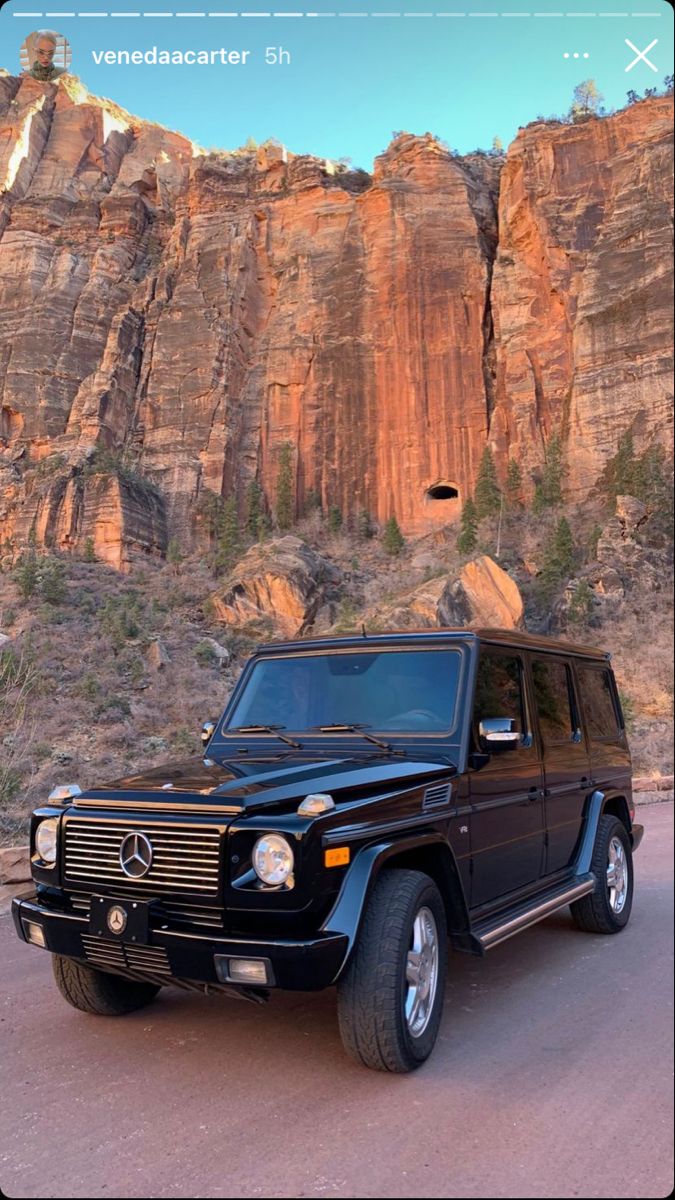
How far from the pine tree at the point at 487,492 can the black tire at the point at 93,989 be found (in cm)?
3751

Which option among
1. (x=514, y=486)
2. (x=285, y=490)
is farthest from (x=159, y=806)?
(x=285, y=490)

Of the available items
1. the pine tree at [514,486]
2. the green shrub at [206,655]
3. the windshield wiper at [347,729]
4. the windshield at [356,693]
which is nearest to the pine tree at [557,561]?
the pine tree at [514,486]

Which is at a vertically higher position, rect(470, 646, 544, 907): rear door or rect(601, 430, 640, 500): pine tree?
rect(601, 430, 640, 500): pine tree

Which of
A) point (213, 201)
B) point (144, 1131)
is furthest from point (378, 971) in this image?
point (213, 201)

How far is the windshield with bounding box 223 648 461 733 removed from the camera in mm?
4359

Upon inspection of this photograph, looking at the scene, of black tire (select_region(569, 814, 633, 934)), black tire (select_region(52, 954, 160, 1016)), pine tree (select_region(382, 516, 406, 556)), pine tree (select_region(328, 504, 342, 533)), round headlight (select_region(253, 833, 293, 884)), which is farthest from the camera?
pine tree (select_region(328, 504, 342, 533))

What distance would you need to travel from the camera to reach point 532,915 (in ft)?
13.6

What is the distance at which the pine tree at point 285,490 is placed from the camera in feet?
145

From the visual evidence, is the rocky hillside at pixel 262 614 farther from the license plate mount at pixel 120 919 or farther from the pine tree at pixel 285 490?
the license plate mount at pixel 120 919

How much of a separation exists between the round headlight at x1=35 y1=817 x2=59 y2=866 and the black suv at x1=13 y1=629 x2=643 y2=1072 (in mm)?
15

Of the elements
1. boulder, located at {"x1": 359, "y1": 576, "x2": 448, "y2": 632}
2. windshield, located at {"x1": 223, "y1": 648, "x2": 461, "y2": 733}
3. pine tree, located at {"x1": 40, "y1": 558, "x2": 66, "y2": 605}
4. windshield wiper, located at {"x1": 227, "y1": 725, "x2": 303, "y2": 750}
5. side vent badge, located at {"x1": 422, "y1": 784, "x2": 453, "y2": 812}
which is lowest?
side vent badge, located at {"x1": 422, "y1": 784, "x2": 453, "y2": 812}

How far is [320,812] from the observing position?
3166mm

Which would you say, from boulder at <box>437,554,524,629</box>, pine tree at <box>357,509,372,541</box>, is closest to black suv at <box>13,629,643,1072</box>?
boulder at <box>437,554,524,629</box>

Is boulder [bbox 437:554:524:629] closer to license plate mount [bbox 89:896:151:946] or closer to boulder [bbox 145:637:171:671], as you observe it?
boulder [bbox 145:637:171:671]
